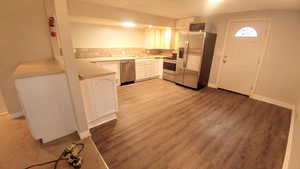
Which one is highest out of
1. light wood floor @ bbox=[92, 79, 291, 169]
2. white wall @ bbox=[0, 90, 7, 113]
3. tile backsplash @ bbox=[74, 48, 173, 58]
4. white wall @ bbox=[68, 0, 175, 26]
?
white wall @ bbox=[68, 0, 175, 26]

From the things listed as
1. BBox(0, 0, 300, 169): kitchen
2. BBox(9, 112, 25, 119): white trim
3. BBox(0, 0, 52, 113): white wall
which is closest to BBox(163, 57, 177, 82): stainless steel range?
BBox(0, 0, 300, 169): kitchen

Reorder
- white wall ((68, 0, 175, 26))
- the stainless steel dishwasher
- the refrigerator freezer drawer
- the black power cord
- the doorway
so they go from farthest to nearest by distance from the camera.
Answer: the stainless steel dishwasher, the refrigerator freezer drawer, the doorway, white wall ((68, 0, 175, 26)), the black power cord

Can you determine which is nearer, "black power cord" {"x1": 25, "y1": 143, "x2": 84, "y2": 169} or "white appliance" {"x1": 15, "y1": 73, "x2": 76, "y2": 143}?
"black power cord" {"x1": 25, "y1": 143, "x2": 84, "y2": 169}

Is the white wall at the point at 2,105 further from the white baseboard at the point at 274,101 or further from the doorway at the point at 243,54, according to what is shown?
the white baseboard at the point at 274,101

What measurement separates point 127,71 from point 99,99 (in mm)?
2222

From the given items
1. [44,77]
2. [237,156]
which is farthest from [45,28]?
[237,156]

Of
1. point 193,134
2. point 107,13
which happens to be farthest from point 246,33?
point 107,13

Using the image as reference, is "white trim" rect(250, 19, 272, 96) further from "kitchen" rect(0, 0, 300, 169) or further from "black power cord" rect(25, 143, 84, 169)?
"black power cord" rect(25, 143, 84, 169)

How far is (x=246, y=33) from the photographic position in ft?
11.6

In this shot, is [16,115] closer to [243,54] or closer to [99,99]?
[99,99]

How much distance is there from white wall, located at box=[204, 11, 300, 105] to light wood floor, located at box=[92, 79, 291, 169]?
0.44 meters

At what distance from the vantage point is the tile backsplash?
13.1 ft

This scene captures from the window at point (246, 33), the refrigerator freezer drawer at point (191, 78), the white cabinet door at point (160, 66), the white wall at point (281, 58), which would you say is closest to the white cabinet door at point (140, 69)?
the white cabinet door at point (160, 66)

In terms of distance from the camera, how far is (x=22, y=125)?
2.20 m
